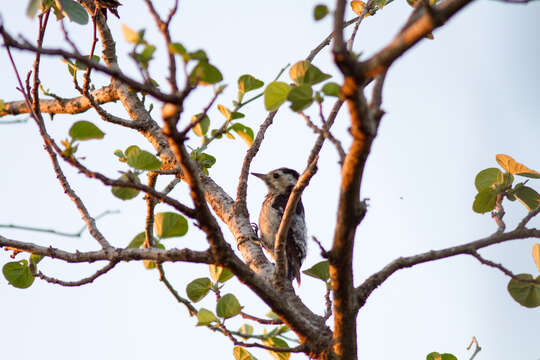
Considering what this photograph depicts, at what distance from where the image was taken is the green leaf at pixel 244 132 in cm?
257

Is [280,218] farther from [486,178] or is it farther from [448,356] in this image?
[486,178]

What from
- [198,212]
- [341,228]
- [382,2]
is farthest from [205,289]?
[382,2]

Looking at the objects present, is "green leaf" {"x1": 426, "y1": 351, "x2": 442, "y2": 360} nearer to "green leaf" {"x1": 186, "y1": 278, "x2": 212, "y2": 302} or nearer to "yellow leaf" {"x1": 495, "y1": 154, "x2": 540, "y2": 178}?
"yellow leaf" {"x1": 495, "y1": 154, "x2": 540, "y2": 178}

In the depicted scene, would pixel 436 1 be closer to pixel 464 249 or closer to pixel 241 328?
pixel 464 249

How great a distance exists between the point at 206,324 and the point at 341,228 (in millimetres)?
811

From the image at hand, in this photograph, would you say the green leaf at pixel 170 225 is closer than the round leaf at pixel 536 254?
Yes

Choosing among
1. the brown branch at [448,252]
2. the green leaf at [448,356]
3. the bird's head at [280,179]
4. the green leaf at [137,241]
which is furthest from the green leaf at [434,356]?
the bird's head at [280,179]

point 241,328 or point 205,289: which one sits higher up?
point 205,289

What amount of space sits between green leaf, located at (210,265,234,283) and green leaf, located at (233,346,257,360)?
1.07ft

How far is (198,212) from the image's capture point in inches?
77.4

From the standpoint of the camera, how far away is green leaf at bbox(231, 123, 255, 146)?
257 cm

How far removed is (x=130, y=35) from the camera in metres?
1.72

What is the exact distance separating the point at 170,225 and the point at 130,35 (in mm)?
897

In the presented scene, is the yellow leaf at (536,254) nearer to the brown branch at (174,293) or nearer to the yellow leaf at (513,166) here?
the yellow leaf at (513,166)
